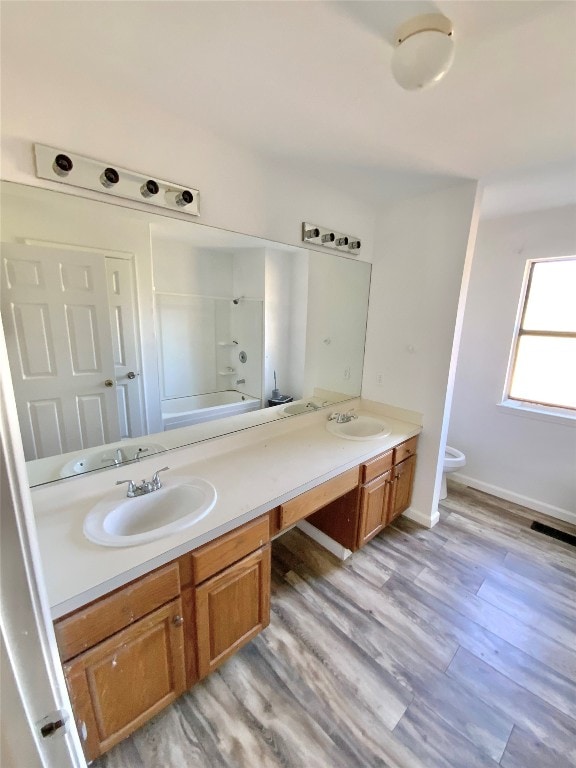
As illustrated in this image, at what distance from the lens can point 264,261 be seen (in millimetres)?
1911

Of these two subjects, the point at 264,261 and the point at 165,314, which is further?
the point at 264,261

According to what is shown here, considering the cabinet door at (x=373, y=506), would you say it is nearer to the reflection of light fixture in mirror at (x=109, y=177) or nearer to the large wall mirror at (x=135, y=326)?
the large wall mirror at (x=135, y=326)

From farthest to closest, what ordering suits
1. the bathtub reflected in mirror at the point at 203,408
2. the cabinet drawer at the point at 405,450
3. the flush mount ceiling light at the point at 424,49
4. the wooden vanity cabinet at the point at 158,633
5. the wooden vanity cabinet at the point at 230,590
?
the cabinet drawer at the point at 405,450 < the bathtub reflected in mirror at the point at 203,408 < the wooden vanity cabinet at the point at 230,590 < the wooden vanity cabinet at the point at 158,633 < the flush mount ceiling light at the point at 424,49

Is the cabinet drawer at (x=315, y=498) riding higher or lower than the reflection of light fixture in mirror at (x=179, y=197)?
lower

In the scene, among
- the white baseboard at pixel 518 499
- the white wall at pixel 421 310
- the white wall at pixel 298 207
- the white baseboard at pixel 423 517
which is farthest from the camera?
the white baseboard at pixel 518 499

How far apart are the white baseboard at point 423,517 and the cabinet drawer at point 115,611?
77.2 inches

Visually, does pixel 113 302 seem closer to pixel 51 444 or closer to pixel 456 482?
pixel 51 444

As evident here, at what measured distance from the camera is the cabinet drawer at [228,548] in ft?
3.82

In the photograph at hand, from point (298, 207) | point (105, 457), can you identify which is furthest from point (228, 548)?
point (298, 207)

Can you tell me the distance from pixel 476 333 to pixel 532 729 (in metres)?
2.53

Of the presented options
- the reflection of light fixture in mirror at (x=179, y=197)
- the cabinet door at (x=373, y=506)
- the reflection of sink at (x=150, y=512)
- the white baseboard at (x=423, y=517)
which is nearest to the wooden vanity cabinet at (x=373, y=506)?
the cabinet door at (x=373, y=506)

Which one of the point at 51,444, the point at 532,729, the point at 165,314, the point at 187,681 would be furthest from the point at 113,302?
the point at 532,729

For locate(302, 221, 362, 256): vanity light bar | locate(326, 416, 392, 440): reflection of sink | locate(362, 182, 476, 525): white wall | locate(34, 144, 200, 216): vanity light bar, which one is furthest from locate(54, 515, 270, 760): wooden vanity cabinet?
locate(302, 221, 362, 256): vanity light bar

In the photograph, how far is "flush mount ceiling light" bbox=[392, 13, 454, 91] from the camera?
0.85m
